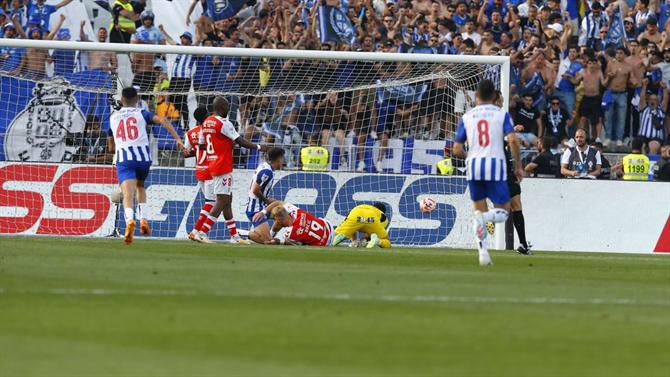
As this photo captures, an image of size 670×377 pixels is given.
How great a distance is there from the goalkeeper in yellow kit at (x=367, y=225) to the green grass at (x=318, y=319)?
6.45 metres

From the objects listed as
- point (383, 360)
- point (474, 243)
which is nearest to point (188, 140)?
point (474, 243)

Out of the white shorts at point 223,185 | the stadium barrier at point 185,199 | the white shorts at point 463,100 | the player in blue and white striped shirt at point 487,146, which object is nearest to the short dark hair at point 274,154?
the white shorts at point 223,185

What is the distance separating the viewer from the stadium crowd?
25297mm

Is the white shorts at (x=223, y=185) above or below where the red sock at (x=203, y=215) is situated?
above

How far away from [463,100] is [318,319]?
52.6 feet

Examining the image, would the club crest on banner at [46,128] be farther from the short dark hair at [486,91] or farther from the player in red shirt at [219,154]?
the short dark hair at [486,91]

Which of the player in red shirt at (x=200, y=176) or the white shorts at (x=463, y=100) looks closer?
the player in red shirt at (x=200, y=176)

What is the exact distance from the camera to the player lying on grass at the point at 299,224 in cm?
2200

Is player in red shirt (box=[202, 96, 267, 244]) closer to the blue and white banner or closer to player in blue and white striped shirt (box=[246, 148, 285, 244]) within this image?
player in blue and white striped shirt (box=[246, 148, 285, 244])

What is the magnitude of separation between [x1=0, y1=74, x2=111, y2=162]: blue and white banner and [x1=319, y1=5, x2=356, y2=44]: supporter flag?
6115mm

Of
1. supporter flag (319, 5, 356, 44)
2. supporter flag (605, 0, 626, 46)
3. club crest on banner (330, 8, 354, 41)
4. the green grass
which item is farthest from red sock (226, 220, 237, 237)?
supporter flag (605, 0, 626, 46)

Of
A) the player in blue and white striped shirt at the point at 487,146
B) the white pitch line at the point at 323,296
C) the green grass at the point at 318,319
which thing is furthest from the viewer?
the player in blue and white striped shirt at the point at 487,146

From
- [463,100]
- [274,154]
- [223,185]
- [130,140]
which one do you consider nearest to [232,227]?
[223,185]

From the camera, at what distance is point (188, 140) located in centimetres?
2230
